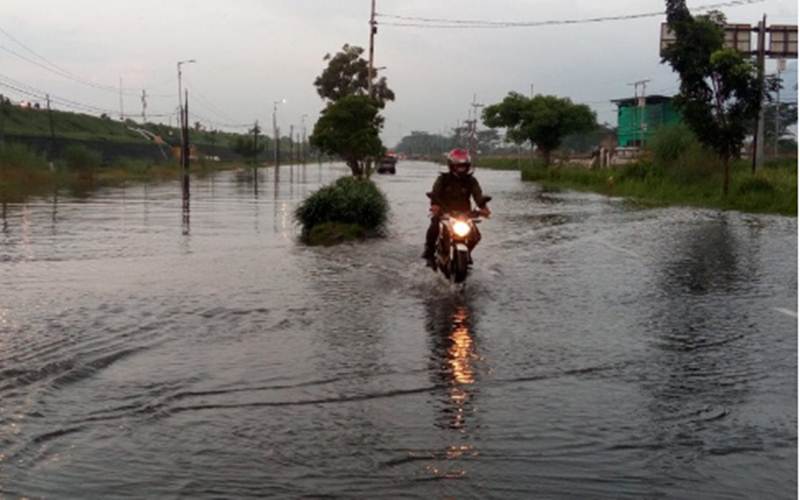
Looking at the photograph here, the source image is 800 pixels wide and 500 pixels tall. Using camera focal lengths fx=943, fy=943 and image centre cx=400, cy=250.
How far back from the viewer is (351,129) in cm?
3316

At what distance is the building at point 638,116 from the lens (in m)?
78.5

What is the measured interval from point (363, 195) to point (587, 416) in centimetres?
1313

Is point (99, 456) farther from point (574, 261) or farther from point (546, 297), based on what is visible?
point (574, 261)

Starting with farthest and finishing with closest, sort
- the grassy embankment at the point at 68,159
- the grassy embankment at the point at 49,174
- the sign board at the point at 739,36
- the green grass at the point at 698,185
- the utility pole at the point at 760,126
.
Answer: the grassy embankment at the point at 68,159 < the sign board at the point at 739,36 < the grassy embankment at the point at 49,174 < the utility pole at the point at 760,126 < the green grass at the point at 698,185

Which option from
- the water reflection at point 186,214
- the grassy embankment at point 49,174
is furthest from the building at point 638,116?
the water reflection at point 186,214

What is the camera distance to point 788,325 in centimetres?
859

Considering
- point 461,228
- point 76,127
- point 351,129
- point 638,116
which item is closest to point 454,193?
point 461,228

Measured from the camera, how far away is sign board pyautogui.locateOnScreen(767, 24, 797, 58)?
41375 millimetres

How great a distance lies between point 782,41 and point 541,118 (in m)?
25.9

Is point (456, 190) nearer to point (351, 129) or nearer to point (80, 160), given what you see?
point (351, 129)

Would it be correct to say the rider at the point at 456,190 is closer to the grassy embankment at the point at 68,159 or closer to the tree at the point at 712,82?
the tree at the point at 712,82

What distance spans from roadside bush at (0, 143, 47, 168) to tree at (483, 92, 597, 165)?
3479 cm

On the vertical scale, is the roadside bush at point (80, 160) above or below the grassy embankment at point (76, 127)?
below

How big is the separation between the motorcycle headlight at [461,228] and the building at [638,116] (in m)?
66.5
